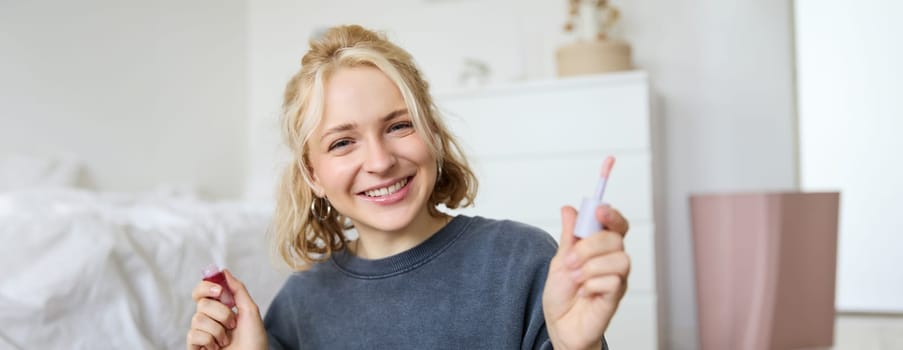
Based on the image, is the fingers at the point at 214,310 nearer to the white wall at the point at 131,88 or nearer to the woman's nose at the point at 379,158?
the woman's nose at the point at 379,158

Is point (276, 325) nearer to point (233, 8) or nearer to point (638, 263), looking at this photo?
point (638, 263)

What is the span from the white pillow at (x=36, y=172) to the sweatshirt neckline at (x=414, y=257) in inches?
72.6

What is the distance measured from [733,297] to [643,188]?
43 cm

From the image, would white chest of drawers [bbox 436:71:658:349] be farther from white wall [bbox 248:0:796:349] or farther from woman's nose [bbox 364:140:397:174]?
woman's nose [bbox 364:140:397:174]

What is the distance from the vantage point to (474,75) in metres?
3.03

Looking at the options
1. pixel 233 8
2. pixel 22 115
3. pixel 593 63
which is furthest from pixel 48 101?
pixel 593 63

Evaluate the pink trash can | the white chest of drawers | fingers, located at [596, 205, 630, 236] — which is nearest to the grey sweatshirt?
fingers, located at [596, 205, 630, 236]

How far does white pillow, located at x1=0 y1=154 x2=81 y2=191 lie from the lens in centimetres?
244

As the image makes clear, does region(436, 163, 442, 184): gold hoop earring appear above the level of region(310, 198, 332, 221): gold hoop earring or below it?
above

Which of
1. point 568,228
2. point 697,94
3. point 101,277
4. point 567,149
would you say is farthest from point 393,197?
point 697,94

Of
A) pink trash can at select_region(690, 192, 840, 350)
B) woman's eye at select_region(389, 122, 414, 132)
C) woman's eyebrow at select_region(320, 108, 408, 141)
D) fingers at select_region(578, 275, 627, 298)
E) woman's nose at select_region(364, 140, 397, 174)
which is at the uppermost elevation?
woman's eyebrow at select_region(320, 108, 408, 141)

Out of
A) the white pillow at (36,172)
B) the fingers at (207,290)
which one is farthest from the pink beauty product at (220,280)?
the white pillow at (36,172)

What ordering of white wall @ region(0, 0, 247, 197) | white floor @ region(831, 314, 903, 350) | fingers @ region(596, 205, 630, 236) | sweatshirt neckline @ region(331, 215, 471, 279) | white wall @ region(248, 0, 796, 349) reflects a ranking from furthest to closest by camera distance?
white wall @ region(248, 0, 796, 349) → white wall @ region(0, 0, 247, 197) → white floor @ region(831, 314, 903, 350) → sweatshirt neckline @ region(331, 215, 471, 279) → fingers @ region(596, 205, 630, 236)

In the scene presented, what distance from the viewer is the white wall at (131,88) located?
8.74 feet
